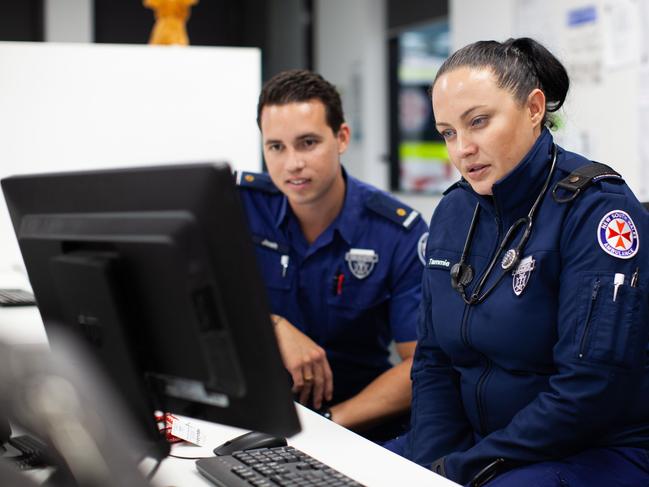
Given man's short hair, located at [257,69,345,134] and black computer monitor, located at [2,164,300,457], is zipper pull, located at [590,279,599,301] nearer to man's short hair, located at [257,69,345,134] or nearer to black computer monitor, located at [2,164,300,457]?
black computer monitor, located at [2,164,300,457]

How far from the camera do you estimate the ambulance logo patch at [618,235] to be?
4.11 ft

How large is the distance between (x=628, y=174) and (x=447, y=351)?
7.22ft

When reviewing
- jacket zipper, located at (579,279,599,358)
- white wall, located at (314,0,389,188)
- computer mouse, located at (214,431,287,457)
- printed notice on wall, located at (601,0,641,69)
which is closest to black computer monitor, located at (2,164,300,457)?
computer mouse, located at (214,431,287,457)

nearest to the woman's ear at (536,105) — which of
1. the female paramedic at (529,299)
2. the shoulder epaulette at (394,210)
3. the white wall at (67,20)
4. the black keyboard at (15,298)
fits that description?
the female paramedic at (529,299)

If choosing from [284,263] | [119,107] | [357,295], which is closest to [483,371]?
[357,295]

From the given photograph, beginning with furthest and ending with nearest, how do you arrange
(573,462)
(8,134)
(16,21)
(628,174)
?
(16,21)
(628,174)
(8,134)
(573,462)

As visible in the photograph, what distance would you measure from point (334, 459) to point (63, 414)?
56cm

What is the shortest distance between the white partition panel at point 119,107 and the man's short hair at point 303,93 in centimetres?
110

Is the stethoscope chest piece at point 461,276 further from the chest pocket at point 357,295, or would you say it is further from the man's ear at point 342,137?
the man's ear at point 342,137

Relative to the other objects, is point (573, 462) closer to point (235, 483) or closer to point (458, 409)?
point (458, 409)

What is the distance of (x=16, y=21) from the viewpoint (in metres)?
6.24

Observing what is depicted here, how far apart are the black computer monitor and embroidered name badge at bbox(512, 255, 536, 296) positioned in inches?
25.3

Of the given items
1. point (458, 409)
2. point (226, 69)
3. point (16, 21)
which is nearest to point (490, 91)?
point (458, 409)

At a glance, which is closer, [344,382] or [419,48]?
[344,382]
